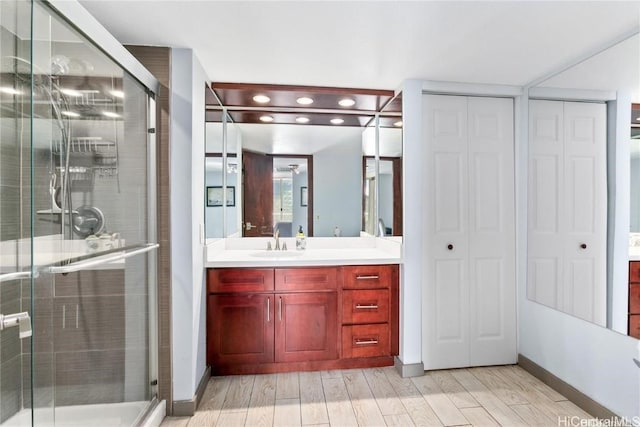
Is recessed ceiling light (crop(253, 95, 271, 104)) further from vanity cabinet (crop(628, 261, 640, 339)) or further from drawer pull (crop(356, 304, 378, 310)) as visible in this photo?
vanity cabinet (crop(628, 261, 640, 339))

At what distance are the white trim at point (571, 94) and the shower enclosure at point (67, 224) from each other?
2670 mm

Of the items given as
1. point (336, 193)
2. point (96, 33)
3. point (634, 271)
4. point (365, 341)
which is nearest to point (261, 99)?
point (336, 193)

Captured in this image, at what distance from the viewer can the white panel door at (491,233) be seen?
2646mm

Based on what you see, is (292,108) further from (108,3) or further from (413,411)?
(413,411)

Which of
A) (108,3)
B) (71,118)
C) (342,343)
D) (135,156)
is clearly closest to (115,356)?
(135,156)

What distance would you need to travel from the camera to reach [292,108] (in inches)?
116

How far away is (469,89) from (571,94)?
25.8 inches

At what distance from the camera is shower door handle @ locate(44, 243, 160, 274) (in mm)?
1336

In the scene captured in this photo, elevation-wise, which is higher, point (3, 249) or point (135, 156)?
point (135, 156)

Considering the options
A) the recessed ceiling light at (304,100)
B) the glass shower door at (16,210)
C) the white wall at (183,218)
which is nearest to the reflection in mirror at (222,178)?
the white wall at (183,218)

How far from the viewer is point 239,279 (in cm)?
249

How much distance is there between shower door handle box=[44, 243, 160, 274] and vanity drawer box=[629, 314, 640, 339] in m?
2.70

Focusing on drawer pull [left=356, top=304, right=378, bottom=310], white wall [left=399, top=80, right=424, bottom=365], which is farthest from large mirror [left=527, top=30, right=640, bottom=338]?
drawer pull [left=356, top=304, right=378, bottom=310]

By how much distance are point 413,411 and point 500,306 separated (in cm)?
Result: 117
